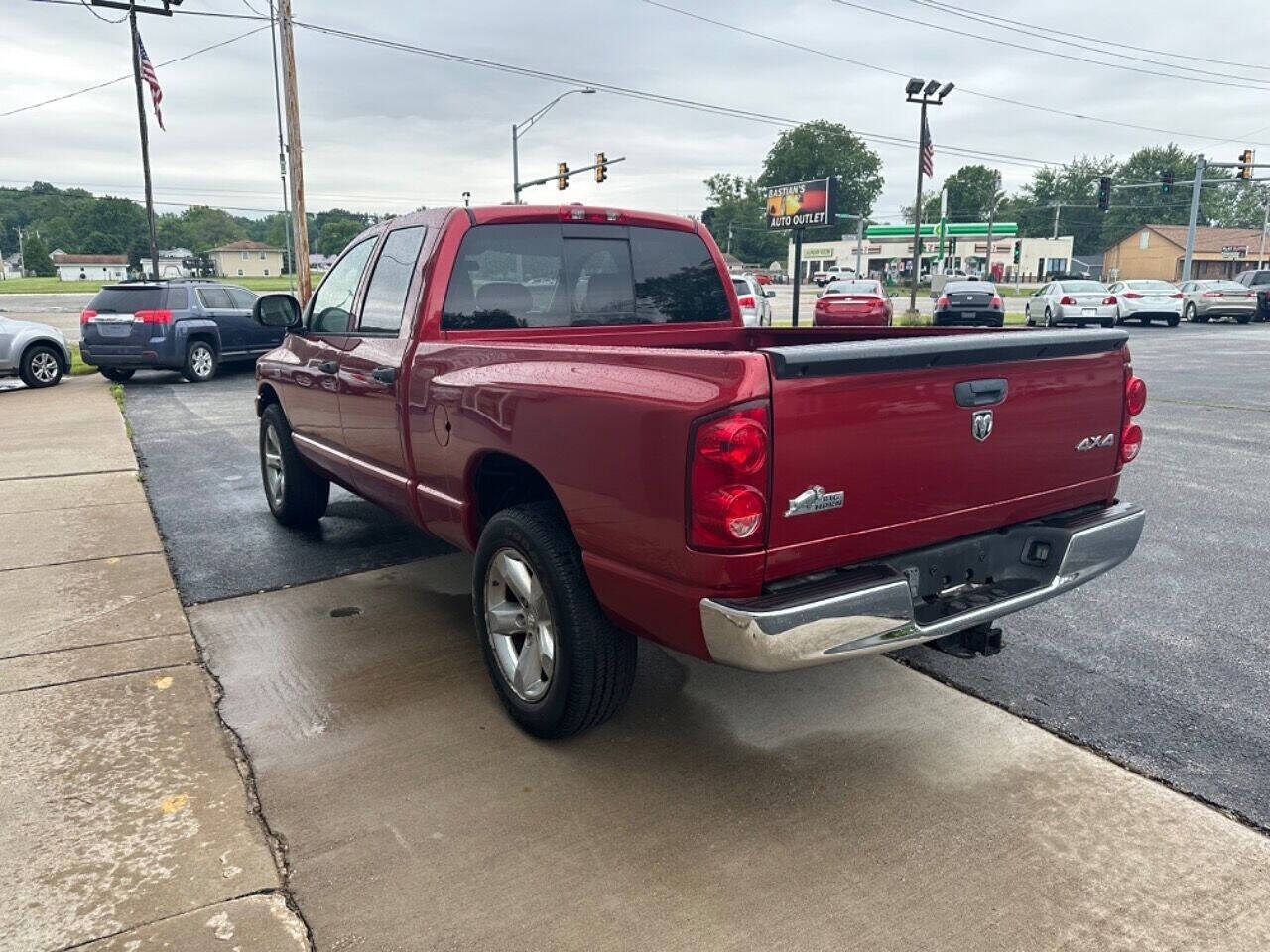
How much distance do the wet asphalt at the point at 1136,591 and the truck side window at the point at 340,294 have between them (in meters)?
1.45

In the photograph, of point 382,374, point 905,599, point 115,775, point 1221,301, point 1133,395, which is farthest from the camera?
point 1221,301

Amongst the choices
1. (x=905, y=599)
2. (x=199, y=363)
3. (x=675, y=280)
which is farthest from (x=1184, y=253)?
(x=905, y=599)

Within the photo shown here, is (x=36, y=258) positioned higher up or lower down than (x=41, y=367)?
higher up

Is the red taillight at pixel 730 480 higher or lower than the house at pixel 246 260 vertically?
lower

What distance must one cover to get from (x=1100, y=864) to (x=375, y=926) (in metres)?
2.04

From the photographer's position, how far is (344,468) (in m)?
5.02

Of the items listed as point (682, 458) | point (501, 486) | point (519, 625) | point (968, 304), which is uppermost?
point (968, 304)

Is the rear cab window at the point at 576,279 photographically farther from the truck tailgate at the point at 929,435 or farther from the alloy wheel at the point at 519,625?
the truck tailgate at the point at 929,435

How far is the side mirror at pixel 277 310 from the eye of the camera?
17.6 feet

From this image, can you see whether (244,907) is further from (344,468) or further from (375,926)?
(344,468)

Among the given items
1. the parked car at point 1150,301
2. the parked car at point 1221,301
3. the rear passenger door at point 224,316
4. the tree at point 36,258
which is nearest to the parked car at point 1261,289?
the parked car at point 1221,301

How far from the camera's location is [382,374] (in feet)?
13.9

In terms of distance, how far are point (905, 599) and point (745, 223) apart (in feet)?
444

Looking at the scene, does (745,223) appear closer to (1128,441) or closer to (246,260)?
(246,260)
